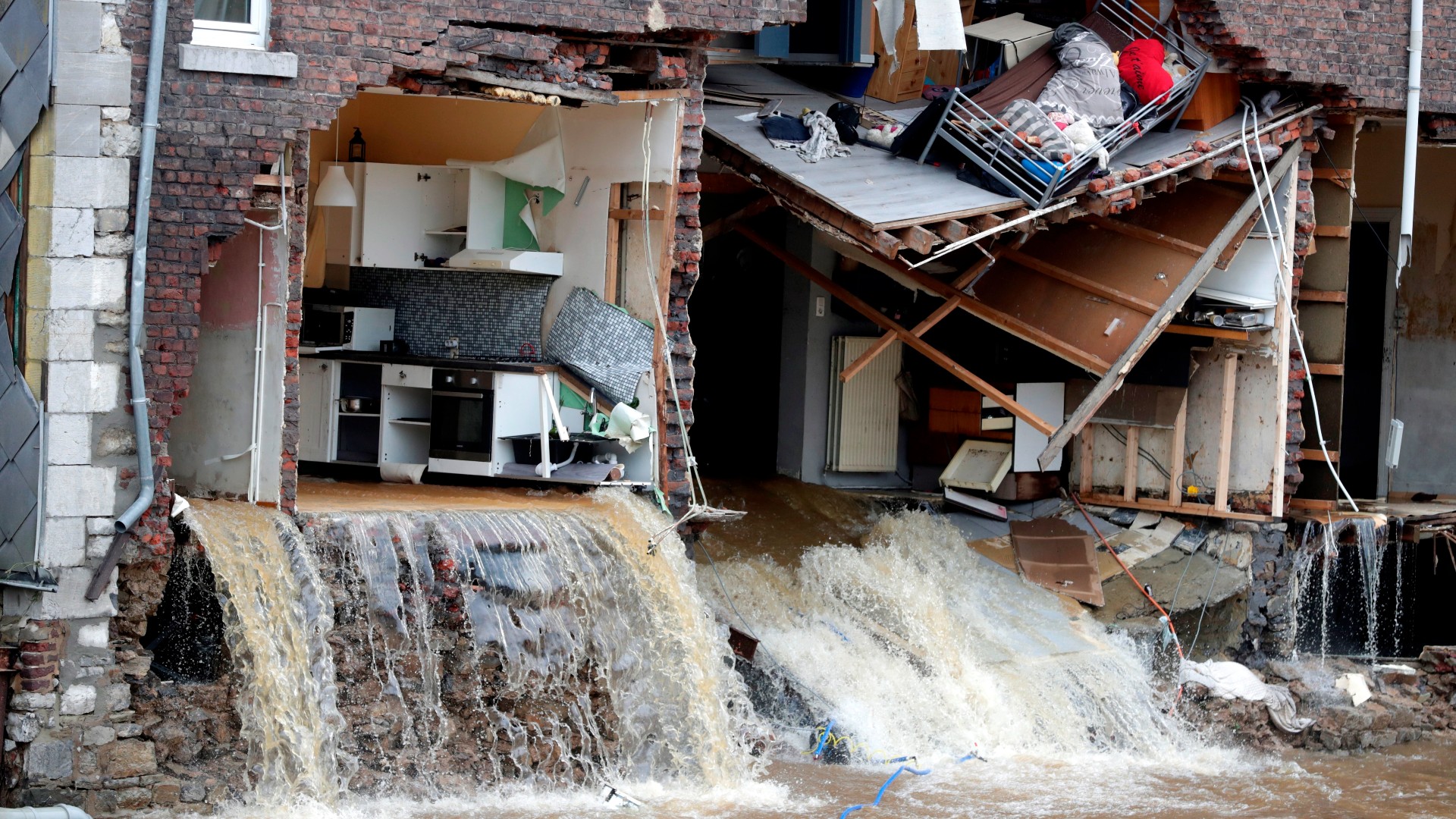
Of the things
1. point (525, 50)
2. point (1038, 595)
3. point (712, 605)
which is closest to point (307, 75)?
point (525, 50)

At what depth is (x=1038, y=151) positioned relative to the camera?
11844mm

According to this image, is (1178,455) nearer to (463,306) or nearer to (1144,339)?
(1144,339)

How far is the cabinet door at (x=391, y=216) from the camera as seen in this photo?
1224 cm

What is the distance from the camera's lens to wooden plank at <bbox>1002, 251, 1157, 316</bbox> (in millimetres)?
12586

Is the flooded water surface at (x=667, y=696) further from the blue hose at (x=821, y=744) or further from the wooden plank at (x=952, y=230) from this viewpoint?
the wooden plank at (x=952, y=230)

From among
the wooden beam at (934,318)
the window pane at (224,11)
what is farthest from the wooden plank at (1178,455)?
the window pane at (224,11)

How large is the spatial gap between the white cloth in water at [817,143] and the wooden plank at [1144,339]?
2.71 meters

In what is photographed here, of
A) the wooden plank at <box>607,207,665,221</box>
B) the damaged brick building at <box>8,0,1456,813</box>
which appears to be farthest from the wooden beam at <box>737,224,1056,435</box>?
the wooden plank at <box>607,207,665,221</box>

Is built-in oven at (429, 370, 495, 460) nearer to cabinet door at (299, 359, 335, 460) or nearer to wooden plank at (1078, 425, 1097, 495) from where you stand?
cabinet door at (299, 359, 335, 460)

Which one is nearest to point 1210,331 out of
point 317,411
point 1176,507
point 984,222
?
point 1176,507

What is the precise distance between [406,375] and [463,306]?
101cm

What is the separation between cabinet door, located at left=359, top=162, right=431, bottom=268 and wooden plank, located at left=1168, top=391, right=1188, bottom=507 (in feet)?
21.7

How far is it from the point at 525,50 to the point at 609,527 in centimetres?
317

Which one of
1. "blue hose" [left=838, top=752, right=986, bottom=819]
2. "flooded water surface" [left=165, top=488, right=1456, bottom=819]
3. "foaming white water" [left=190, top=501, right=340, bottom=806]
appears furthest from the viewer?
"blue hose" [left=838, top=752, right=986, bottom=819]
